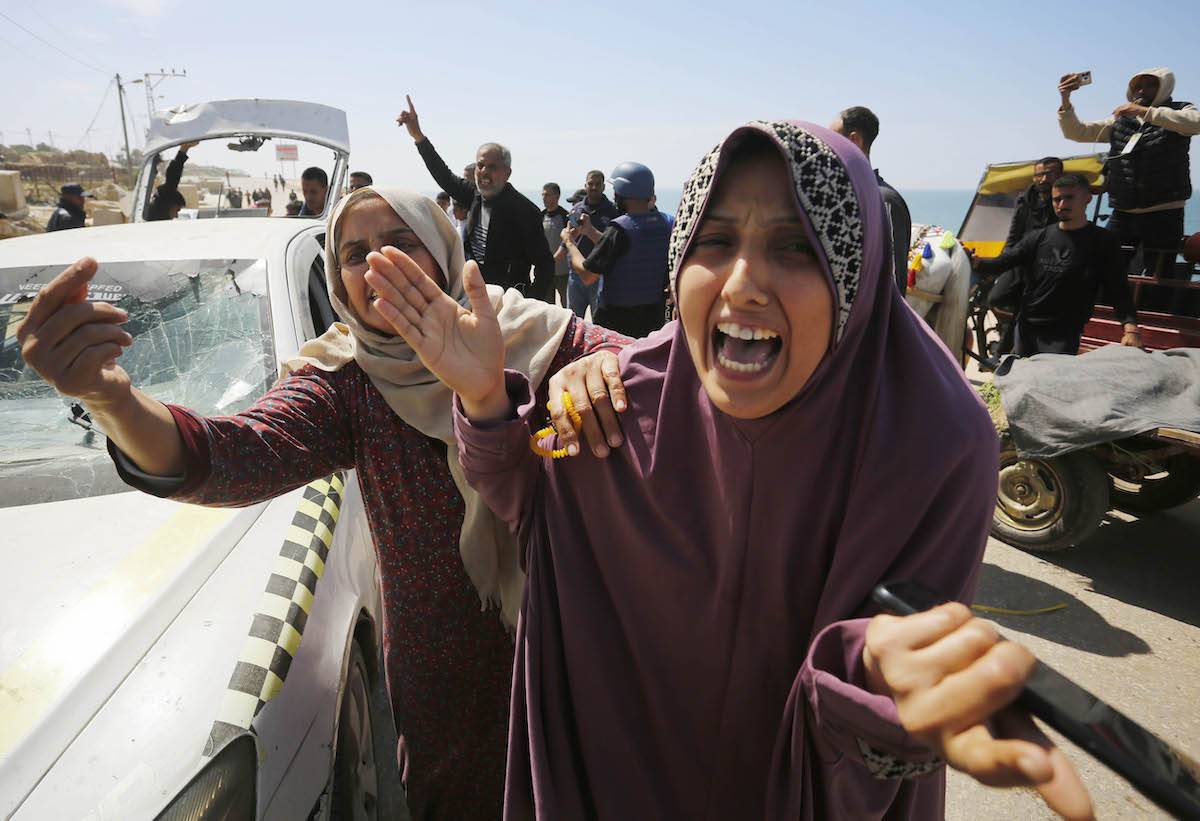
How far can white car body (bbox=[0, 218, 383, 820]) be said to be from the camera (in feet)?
3.54

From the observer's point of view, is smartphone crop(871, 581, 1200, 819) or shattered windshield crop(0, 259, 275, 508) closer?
smartphone crop(871, 581, 1200, 819)

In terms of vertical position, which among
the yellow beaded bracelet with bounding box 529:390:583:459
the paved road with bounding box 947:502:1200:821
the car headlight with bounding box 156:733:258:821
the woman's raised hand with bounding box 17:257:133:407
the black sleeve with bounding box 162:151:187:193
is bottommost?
the paved road with bounding box 947:502:1200:821

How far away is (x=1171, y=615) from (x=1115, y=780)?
131 centimetres

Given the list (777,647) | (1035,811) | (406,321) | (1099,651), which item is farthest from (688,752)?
(1099,651)

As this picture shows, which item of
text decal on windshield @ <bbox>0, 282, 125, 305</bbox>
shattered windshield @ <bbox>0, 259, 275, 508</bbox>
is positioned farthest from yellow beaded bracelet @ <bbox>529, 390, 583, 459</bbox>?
text decal on windshield @ <bbox>0, 282, 125, 305</bbox>

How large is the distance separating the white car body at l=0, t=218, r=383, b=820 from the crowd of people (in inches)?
8.4

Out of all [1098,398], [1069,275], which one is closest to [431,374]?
[1098,398]

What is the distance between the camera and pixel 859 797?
3.57 ft

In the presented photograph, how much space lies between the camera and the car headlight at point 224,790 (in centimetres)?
108

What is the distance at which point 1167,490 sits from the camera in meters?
3.90

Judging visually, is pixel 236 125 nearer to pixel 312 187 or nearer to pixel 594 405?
pixel 312 187

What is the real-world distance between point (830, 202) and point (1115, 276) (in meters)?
4.14

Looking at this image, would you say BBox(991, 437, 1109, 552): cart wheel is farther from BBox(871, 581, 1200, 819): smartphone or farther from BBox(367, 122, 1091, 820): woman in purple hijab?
BBox(871, 581, 1200, 819): smartphone

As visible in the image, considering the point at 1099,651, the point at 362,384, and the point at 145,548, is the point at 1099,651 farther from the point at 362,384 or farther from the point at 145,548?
the point at 145,548
